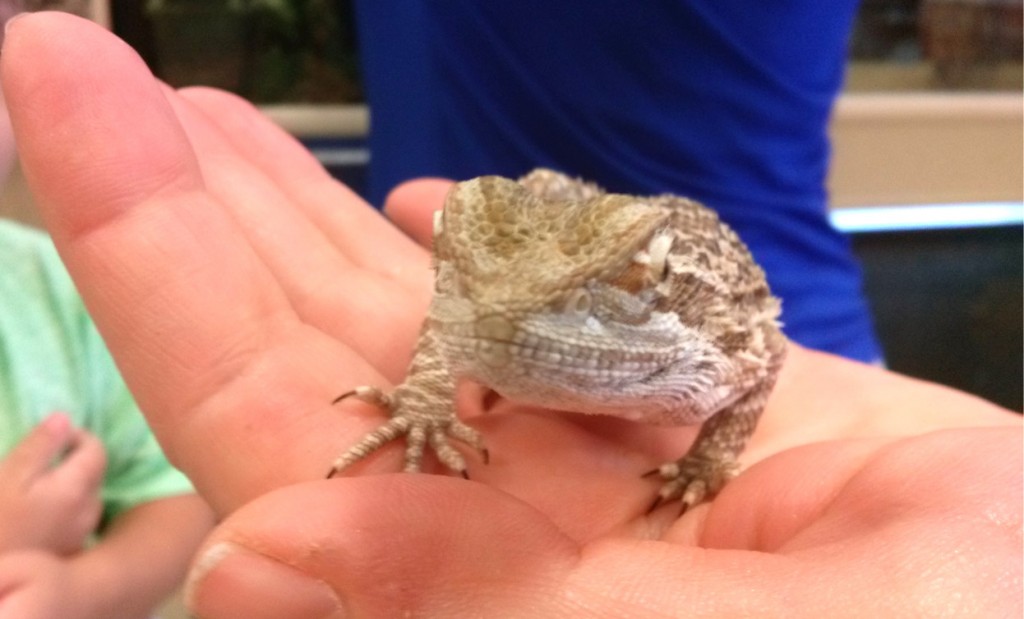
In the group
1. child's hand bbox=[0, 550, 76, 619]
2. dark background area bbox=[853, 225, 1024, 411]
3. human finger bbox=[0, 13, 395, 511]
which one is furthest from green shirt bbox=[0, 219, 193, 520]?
dark background area bbox=[853, 225, 1024, 411]

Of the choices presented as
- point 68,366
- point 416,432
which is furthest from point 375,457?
point 68,366

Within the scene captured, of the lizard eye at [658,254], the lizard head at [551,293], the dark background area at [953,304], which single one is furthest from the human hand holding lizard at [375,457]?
the dark background area at [953,304]

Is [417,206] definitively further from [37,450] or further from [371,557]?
[371,557]

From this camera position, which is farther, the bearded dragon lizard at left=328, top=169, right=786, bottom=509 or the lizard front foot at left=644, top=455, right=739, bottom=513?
the lizard front foot at left=644, top=455, right=739, bottom=513

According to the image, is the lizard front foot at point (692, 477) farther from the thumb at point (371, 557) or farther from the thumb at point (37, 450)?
the thumb at point (37, 450)

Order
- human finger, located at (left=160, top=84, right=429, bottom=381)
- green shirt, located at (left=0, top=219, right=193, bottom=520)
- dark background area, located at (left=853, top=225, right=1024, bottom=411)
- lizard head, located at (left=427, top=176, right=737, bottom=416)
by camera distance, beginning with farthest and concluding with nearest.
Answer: dark background area, located at (left=853, top=225, right=1024, bottom=411), green shirt, located at (left=0, top=219, right=193, bottom=520), human finger, located at (left=160, top=84, right=429, bottom=381), lizard head, located at (left=427, top=176, right=737, bottom=416)

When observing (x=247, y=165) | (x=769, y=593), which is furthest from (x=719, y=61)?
(x=769, y=593)

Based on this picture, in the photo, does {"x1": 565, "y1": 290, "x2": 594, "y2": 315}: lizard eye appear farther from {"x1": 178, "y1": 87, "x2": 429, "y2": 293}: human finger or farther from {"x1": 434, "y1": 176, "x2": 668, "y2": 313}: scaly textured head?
{"x1": 178, "y1": 87, "x2": 429, "y2": 293}: human finger
